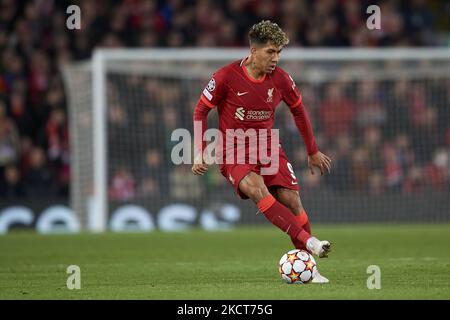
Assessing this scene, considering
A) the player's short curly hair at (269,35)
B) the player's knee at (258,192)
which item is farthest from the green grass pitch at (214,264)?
the player's short curly hair at (269,35)

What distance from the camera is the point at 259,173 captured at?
9.16 m

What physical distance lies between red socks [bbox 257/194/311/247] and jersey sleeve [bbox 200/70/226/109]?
41.6 inches

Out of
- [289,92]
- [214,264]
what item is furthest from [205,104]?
[214,264]

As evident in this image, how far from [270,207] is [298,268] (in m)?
0.60

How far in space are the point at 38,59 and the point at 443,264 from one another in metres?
11.9

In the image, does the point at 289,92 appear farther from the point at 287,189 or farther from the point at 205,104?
the point at 287,189

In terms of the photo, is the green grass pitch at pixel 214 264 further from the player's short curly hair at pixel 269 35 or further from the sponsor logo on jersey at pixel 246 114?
the player's short curly hair at pixel 269 35

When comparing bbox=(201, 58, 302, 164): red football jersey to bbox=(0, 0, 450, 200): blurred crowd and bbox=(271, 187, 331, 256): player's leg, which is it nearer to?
bbox=(271, 187, 331, 256): player's leg

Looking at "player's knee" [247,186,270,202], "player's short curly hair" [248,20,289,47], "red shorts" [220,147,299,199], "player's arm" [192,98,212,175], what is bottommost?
"player's knee" [247,186,270,202]

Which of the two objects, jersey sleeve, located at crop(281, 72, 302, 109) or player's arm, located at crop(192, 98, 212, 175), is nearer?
player's arm, located at crop(192, 98, 212, 175)

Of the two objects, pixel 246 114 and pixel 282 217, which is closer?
pixel 282 217

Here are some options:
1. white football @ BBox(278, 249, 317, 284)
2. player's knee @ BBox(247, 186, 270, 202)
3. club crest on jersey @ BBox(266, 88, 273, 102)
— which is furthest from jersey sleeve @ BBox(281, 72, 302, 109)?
white football @ BBox(278, 249, 317, 284)

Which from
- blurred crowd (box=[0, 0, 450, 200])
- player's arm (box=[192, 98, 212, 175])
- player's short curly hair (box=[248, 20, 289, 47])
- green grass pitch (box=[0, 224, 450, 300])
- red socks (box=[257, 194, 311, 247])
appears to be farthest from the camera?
blurred crowd (box=[0, 0, 450, 200])

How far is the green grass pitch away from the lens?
26.3ft
